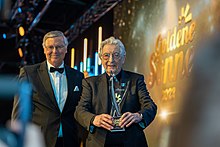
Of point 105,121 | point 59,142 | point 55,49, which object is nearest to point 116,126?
point 105,121

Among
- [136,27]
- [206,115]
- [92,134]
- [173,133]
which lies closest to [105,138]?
[92,134]

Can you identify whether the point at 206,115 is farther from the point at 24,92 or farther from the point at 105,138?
the point at 24,92

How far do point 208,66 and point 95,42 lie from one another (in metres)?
3.84

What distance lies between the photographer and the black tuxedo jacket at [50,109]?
219 centimetres

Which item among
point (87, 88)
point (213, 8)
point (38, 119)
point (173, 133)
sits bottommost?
point (173, 133)

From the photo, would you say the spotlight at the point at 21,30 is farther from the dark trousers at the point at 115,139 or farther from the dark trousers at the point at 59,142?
the dark trousers at the point at 115,139

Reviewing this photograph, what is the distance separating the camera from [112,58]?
2.01 m

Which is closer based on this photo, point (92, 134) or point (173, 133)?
point (92, 134)

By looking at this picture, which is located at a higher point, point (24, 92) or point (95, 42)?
point (95, 42)

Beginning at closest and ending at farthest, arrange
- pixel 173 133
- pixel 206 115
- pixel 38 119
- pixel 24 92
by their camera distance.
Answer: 1. pixel 24 92
2. pixel 38 119
3. pixel 206 115
4. pixel 173 133

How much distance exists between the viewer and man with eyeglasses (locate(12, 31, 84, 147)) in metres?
2.19

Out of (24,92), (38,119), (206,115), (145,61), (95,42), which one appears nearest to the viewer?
(24,92)

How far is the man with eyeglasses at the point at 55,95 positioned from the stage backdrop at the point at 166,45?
120 centimetres

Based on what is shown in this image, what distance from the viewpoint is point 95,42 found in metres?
6.63
